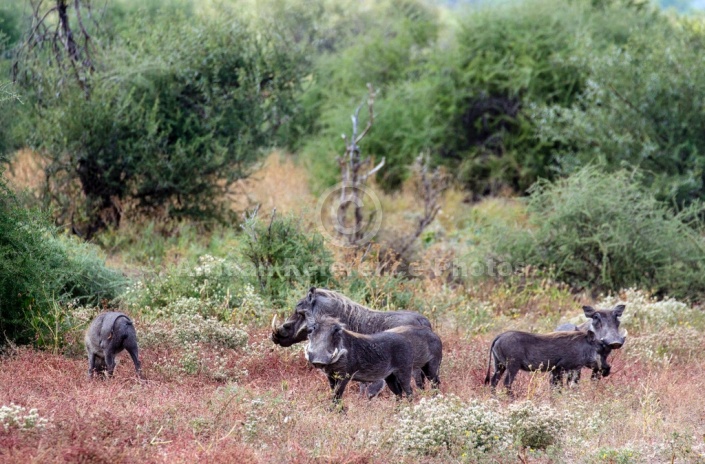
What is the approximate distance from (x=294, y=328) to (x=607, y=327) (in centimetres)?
306

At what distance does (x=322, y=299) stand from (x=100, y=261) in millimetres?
4172

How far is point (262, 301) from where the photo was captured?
11.3 metres

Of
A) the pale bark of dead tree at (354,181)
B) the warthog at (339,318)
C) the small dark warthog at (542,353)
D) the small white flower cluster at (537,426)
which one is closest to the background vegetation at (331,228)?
the small white flower cluster at (537,426)

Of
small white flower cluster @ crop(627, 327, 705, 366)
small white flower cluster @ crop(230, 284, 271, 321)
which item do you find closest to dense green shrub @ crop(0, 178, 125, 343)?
small white flower cluster @ crop(230, 284, 271, 321)

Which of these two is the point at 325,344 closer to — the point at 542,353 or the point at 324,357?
the point at 324,357

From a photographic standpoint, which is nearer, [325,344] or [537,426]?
[537,426]

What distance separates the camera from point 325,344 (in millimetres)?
7953

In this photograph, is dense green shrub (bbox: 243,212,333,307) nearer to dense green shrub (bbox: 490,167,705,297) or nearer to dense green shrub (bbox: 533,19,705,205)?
dense green shrub (bbox: 490,167,705,297)

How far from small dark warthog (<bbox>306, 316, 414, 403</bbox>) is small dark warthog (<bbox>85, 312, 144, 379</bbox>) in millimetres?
1724

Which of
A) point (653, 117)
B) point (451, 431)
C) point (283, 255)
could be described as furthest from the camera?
point (653, 117)

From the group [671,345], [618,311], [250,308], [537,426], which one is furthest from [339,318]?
[671,345]

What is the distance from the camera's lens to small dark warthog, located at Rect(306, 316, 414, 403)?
26.1 ft

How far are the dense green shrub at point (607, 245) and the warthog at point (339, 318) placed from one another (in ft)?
17.8

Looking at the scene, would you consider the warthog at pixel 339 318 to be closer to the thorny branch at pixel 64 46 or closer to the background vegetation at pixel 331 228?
the background vegetation at pixel 331 228
